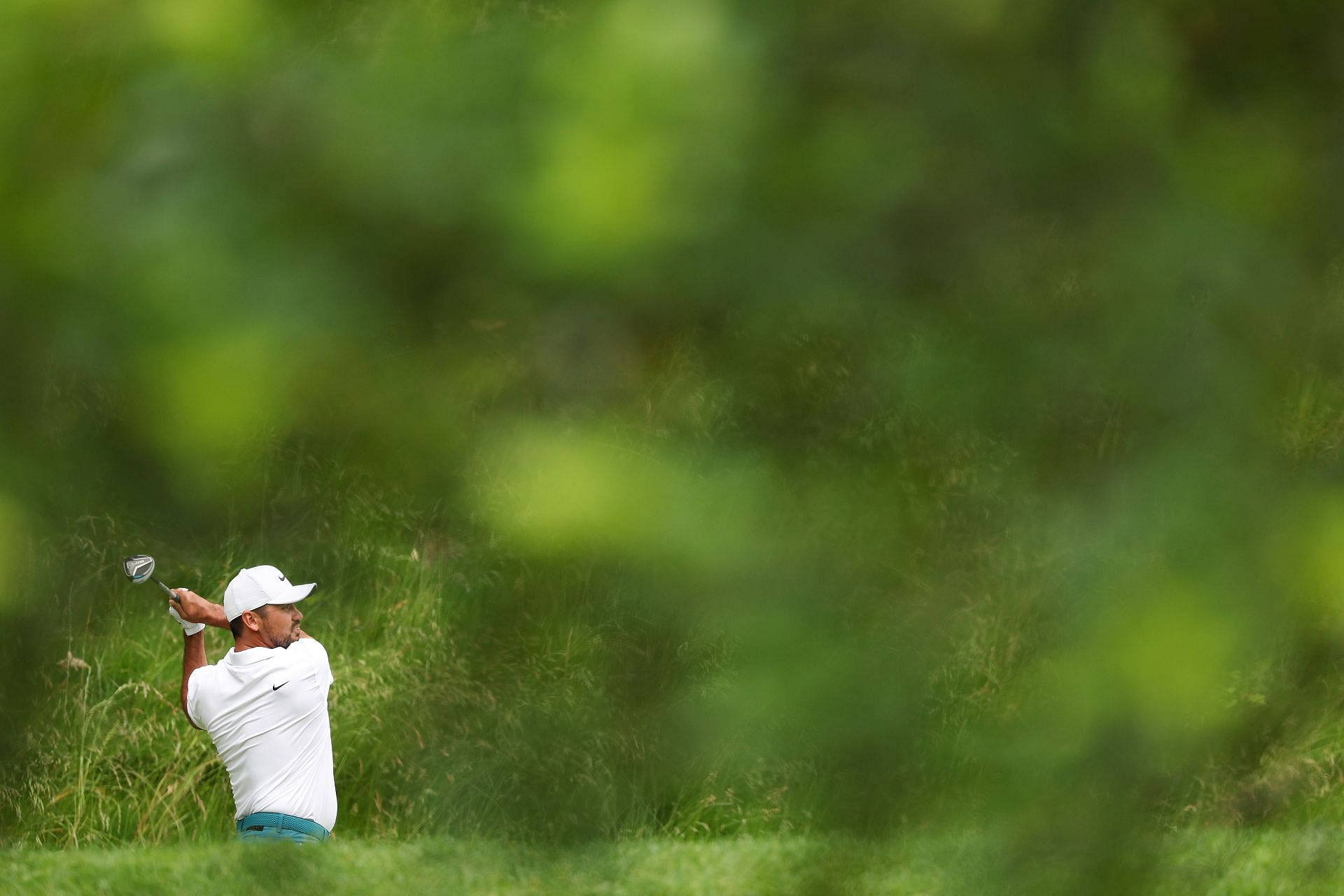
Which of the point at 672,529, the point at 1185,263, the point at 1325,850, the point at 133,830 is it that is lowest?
the point at 133,830

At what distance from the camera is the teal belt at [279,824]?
1.35m

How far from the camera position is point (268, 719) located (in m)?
1.68

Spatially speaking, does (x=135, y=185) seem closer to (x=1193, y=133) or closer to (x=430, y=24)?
(x=430, y=24)

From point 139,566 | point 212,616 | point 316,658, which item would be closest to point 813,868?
point 139,566

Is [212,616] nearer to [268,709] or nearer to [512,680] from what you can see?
[268,709]

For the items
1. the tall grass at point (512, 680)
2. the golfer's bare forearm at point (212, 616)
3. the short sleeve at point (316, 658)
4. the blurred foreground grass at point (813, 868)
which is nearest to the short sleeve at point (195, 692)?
the short sleeve at point (316, 658)

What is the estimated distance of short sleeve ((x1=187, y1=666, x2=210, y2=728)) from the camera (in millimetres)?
1616

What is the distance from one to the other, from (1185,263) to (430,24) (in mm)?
303

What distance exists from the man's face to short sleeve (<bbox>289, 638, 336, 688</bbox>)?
0.32 feet

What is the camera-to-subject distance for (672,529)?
1.90ft

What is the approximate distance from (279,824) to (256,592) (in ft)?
0.72

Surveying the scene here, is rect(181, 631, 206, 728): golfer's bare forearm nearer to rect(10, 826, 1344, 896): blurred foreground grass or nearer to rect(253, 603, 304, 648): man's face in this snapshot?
rect(253, 603, 304, 648): man's face

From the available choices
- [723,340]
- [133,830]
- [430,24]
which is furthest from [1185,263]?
[133,830]

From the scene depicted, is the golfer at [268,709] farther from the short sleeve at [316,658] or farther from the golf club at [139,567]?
the golf club at [139,567]
